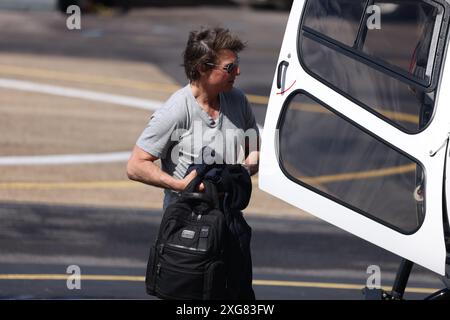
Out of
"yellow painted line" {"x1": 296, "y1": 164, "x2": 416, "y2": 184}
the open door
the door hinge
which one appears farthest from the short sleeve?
the door hinge

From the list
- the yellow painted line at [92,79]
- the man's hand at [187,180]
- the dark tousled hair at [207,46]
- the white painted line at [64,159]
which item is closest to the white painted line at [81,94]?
the yellow painted line at [92,79]

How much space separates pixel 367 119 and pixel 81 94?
37.6ft

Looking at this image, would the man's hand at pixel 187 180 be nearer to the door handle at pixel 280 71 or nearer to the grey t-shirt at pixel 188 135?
the grey t-shirt at pixel 188 135

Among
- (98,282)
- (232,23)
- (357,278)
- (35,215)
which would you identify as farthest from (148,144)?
(232,23)

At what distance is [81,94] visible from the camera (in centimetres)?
1688

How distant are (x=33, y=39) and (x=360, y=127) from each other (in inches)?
671

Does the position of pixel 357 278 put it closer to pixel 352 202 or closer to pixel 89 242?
pixel 89 242

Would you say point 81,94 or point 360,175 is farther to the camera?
point 81,94

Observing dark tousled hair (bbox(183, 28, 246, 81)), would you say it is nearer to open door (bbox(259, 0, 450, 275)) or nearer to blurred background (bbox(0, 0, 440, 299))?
open door (bbox(259, 0, 450, 275))

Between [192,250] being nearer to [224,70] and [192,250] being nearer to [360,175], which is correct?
[224,70]

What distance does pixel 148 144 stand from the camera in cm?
611

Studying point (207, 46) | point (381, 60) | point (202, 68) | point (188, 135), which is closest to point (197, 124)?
point (188, 135)

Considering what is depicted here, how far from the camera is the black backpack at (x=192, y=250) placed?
577 cm

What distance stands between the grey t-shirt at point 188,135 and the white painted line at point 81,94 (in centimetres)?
1019
